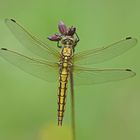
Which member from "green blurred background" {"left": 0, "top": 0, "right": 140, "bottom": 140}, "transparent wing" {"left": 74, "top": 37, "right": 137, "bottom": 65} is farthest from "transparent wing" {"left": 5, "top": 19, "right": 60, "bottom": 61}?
"green blurred background" {"left": 0, "top": 0, "right": 140, "bottom": 140}

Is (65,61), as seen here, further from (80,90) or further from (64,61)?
(80,90)

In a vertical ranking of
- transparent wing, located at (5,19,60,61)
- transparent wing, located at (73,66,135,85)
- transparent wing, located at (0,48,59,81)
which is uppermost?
transparent wing, located at (5,19,60,61)

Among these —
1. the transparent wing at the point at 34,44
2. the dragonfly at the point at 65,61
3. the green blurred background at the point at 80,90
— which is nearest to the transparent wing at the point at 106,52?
the dragonfly at the point at 65,61

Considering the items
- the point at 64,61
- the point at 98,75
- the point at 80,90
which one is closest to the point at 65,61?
the point at 64,61

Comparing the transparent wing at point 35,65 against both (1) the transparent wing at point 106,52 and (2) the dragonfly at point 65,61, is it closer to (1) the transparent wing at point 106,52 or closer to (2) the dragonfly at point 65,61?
(2) the dragonfly at point 65,61

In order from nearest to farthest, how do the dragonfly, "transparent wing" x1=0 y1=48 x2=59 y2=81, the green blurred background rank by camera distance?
1. the dragonfly
2. "transparent wing" x1=0 y1=48 x2=59 y2=81
3. the green blurred background

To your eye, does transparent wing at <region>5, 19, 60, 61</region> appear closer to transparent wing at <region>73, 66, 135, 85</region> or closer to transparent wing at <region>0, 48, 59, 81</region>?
transparent wing at <region>0, 48, 59, 81</region>
